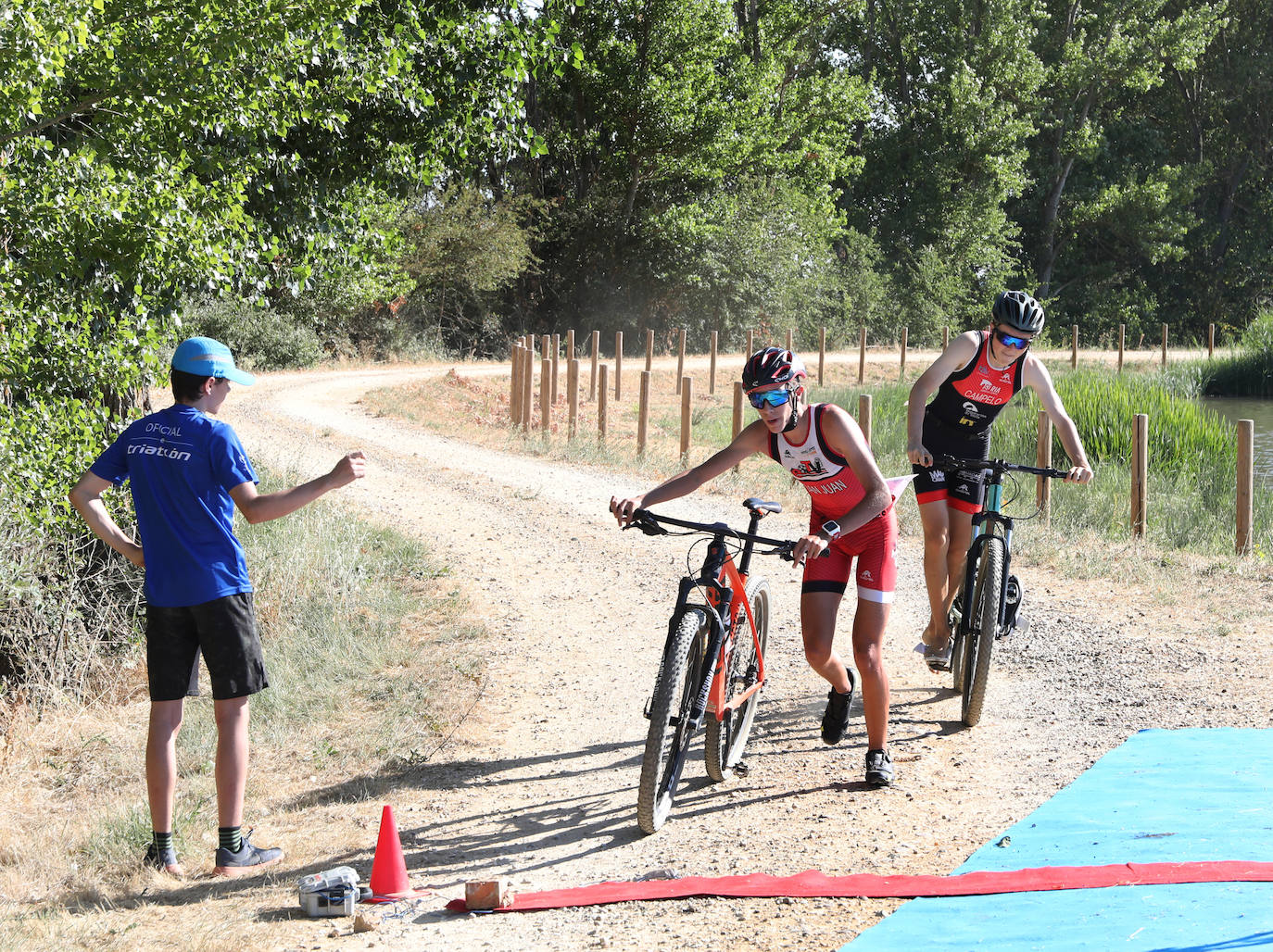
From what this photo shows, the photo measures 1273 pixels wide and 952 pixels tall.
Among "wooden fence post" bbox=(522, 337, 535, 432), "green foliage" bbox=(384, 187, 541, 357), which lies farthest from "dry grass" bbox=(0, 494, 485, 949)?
"green foliage" bbox=(384, 187, 541, 357)

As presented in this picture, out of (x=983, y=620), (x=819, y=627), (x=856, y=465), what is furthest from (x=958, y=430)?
(x=819, y=627)

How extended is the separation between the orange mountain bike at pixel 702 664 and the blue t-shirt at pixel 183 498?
5.45 feet

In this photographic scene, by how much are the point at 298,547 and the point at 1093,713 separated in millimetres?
6652

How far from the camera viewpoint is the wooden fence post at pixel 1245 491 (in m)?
10.7

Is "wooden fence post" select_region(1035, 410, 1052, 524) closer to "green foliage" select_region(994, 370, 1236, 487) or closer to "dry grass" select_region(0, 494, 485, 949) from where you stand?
"green foliage" select_region(994, 370, 1236, 487)

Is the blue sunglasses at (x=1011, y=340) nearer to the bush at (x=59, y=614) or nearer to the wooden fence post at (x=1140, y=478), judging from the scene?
the wooden fence post at (x=1140, y=478)

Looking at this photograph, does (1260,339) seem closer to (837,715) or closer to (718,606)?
(837,715)

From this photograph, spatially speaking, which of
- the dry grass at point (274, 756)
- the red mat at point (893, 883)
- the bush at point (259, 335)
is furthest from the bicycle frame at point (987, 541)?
the bush at point (259, 335)

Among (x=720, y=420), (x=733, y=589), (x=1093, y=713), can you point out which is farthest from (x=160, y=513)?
(x=720, y=420)

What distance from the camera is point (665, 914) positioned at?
4.29 metres

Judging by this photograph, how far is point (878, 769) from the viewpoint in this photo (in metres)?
5.43

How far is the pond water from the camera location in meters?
19.4

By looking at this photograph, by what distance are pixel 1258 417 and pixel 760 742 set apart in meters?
24.8

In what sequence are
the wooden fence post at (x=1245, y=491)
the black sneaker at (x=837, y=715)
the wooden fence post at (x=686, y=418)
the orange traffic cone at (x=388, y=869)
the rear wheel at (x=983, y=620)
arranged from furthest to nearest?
the wooden fence post at (x=686, y=418) → the wooden fence post at (x=1245, y=491) → the rear wheel at (x=983, y=620) → the black sneaker at (x=837, y=715) → the orange traffic cone at (x=388, y=869)
